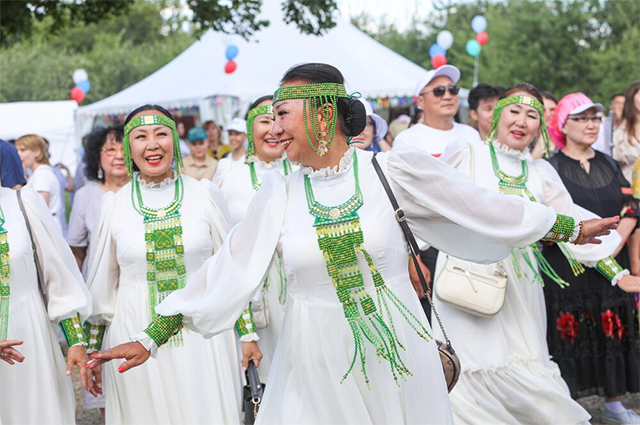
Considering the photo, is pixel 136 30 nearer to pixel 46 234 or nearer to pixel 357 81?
pixel 357 81

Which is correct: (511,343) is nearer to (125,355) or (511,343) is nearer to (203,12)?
(125,355)

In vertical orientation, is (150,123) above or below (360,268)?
above

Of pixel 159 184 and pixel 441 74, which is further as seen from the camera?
pixel 441 74

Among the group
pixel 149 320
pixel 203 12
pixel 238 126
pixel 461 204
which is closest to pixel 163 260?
pixel 149 320

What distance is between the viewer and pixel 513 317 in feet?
19.6

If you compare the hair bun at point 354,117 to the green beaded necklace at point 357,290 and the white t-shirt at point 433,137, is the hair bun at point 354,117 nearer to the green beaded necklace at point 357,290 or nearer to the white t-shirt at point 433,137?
the green beaded necklace at point 357,290

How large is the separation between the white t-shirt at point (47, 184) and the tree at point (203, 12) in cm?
263

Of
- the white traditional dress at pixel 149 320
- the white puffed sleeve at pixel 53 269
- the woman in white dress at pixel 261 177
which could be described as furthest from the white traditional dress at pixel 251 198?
the white puffed sleeve at pixel 53 269

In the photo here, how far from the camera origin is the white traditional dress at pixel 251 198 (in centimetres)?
607

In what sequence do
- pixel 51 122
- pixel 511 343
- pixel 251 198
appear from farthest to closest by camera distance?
pixel 51 122 < pixel 251 198 < pixel 511 343

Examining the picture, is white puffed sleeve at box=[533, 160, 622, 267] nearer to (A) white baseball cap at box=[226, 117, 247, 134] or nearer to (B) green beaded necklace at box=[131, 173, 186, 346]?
(B) green beaded necklace at box=[131, 173, 186, 346]

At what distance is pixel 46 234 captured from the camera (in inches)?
194

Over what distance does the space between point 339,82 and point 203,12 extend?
293 inches

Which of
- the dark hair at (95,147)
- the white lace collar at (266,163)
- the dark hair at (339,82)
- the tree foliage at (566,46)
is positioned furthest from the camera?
the tree foliage at (566,46)
